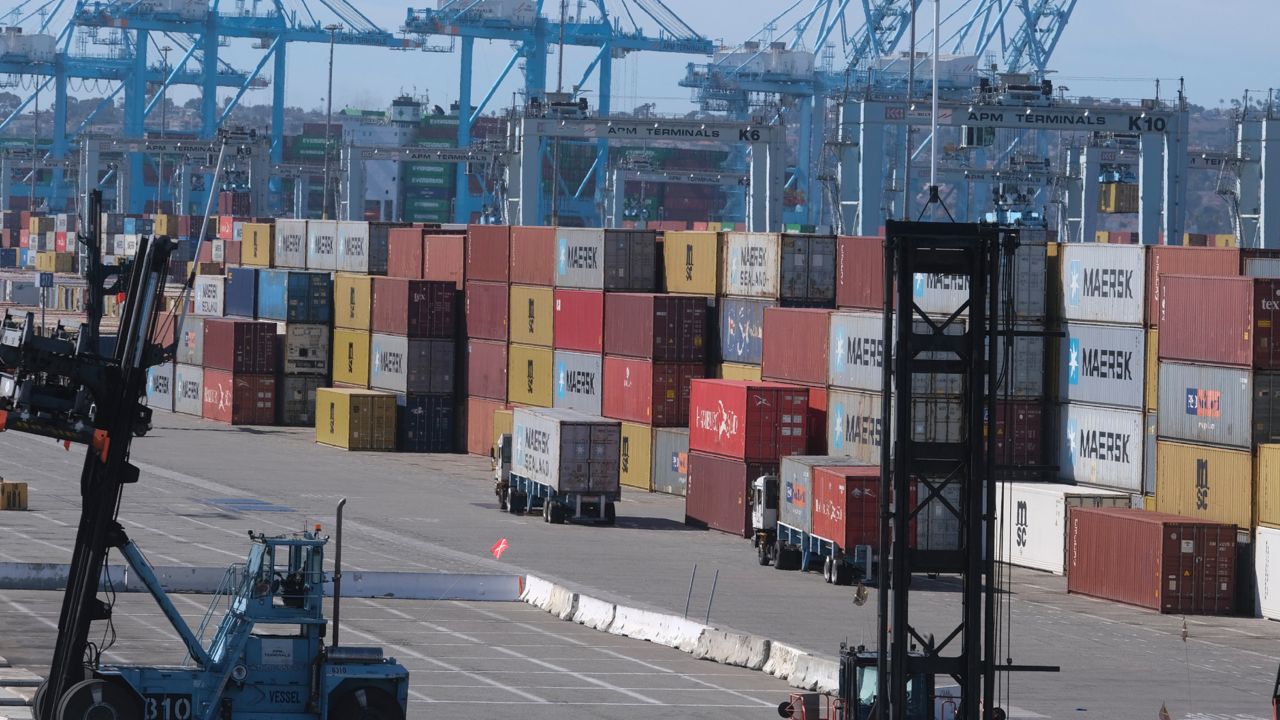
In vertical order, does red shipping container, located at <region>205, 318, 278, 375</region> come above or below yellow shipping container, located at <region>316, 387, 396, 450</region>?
above

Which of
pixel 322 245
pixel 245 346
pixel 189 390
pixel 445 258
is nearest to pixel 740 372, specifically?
pixel 445 258

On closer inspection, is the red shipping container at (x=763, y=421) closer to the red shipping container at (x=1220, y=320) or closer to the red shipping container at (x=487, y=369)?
the red shipping container at (x=1220, y=320)

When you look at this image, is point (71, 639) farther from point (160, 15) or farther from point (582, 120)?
point (160, 15)

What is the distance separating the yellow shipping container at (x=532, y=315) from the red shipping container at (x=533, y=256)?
1.16 feet

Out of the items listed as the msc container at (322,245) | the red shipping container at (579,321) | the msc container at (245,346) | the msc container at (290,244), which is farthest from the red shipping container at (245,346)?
the red shipping container at (579,321)

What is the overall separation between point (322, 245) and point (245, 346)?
900 centimetres

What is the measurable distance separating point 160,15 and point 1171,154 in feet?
412

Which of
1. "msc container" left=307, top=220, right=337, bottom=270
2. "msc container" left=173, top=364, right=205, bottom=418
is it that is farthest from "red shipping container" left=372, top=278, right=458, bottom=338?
"msc container" left=173, top=364, right=205, bottom=418

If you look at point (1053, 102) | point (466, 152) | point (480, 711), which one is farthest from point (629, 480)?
point (466, 152)

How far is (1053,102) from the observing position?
79.9m

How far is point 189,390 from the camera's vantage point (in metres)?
90.0

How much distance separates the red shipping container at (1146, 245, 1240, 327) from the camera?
155 ft

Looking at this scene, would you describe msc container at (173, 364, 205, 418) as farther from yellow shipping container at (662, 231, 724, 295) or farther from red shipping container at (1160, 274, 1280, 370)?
red shipping container at (1160, 274, 1280, 370)

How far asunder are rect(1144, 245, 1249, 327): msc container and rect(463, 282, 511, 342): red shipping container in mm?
31310
